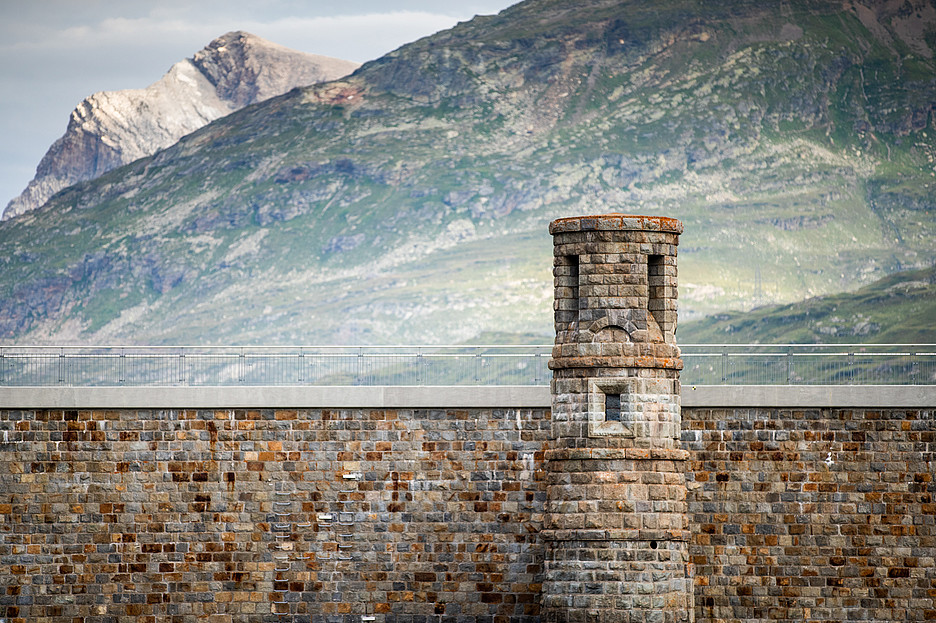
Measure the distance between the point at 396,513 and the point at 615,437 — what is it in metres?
5.54

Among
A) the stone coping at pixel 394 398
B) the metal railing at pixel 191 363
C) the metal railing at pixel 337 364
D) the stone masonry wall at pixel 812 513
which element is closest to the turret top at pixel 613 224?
the metal railing at pixel 191 363

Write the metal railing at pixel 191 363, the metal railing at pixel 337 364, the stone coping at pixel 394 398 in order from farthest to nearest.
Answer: the metal railing at pixel 337 364, the metal railing at pixel 191 363, the stone coping at pixel 394 398

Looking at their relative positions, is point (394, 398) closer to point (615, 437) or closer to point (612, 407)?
point (612, 407)

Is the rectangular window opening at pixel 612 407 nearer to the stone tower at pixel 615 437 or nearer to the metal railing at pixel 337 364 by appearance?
the stone tower at pixel 615 437

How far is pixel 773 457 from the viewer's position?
29.5 meters

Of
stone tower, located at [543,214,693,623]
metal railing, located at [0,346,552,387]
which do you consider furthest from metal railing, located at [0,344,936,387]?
stone tower, located at [543,214,693,623]

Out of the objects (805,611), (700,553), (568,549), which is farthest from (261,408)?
(805,611)

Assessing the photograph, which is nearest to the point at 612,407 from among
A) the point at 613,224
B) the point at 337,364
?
the point at 613,224

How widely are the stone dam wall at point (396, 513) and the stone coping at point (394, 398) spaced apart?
0.59ft

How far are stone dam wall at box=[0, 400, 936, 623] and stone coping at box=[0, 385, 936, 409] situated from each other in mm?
180

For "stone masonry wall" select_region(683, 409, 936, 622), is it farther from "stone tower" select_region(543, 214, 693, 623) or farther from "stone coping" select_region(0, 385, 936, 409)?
"stone tower" select_region(543, 214, 693, 623)

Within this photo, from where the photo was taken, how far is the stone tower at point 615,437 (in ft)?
85.3

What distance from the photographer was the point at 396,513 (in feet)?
96.9

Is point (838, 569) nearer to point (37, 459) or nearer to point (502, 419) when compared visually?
point (502, 419)
